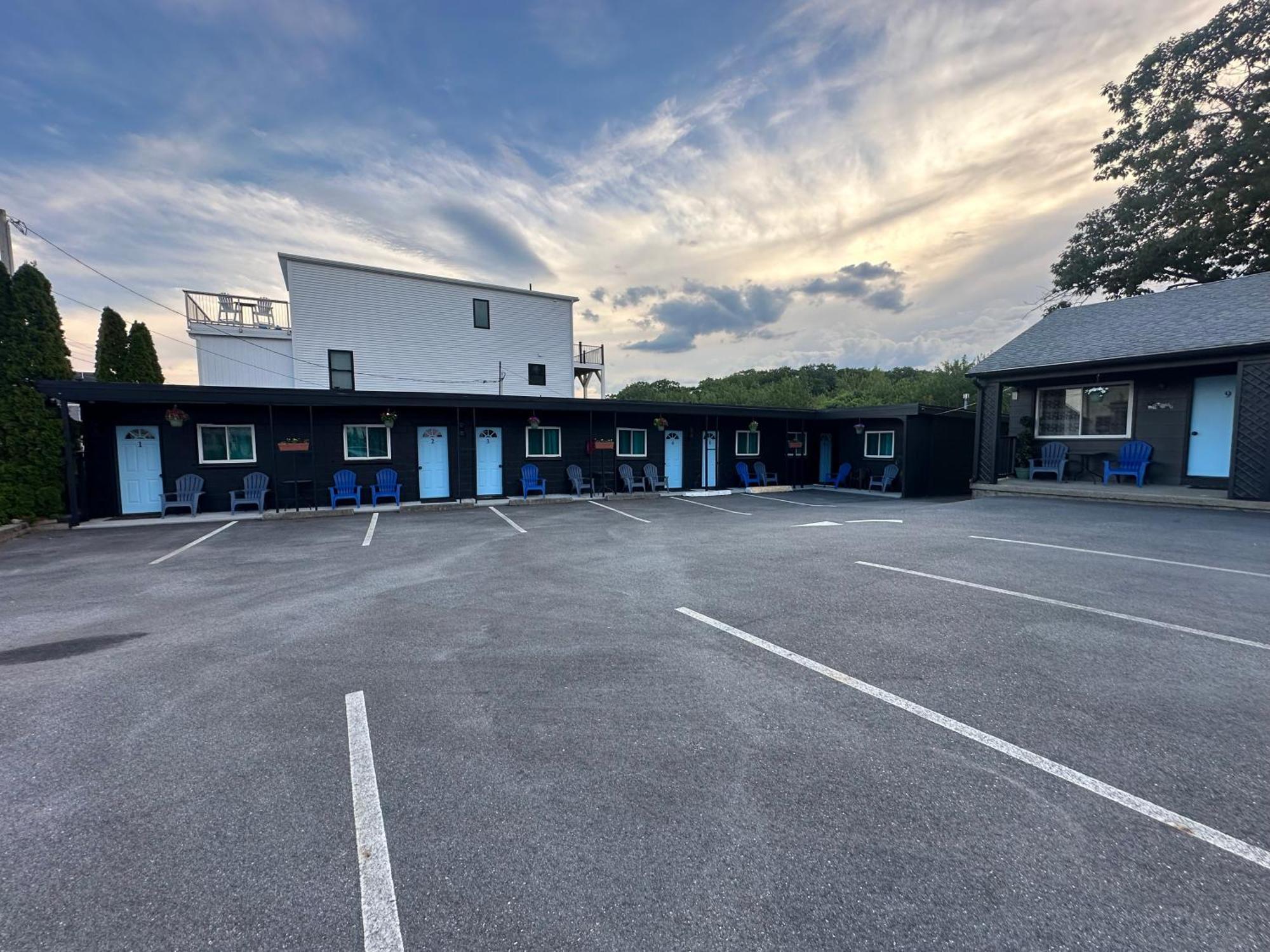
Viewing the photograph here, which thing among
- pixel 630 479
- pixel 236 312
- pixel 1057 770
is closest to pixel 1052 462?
pixel 630 479

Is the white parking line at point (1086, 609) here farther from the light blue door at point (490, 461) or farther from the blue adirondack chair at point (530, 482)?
the light blue door at point (490, 461)

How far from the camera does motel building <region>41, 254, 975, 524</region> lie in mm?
11602

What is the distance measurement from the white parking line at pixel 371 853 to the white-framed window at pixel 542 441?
12461 millimetres

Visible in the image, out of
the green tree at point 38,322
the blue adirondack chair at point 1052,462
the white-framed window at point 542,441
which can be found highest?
the green tree at point 38,322

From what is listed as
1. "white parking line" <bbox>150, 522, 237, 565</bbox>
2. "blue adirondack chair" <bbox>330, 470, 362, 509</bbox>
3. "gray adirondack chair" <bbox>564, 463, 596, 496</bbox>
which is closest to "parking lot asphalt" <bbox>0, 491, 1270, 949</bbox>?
"white parking line" <bbox>150, 522, 237, 565</bbox>

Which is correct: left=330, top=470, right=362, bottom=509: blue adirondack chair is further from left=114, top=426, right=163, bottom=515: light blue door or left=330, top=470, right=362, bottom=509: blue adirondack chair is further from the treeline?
the treeline

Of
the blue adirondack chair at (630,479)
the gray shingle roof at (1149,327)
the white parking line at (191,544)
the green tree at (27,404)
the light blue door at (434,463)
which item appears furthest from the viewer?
the blue adirondack chair at (630,479)

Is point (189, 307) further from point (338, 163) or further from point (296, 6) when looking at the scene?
point (296, 6)

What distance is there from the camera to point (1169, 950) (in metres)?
1.52

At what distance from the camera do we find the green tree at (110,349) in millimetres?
16703

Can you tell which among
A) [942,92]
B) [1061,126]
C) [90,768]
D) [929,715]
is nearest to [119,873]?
[90,768]

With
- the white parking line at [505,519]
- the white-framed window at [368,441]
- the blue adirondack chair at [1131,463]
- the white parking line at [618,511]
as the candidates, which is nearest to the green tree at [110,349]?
the white-framed window at [368,441]

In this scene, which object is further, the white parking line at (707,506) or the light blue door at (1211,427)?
the white parking line at (707,506)

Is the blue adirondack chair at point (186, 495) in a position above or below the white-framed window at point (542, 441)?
below
